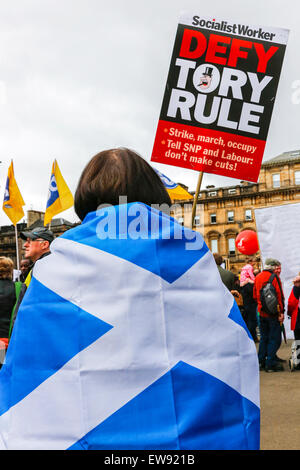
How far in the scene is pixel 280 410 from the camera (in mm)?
5664

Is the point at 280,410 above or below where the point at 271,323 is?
below

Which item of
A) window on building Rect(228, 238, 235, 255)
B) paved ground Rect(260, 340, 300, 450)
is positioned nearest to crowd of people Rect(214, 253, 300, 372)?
paved ground Rect(260, 340, 300, 450)

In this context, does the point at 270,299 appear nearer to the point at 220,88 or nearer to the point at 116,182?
the point at 220,88

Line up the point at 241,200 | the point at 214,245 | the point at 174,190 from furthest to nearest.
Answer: the point at 214,245 < the point at 241,200 < the point at 174,190

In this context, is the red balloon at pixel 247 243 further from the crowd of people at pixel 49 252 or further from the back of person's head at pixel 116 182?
the back of person's head at pixel 116 182

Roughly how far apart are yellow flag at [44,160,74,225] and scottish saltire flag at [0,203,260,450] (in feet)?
34.5

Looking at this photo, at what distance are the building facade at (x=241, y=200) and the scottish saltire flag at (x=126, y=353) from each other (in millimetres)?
53343

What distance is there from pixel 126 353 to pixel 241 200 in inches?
2308

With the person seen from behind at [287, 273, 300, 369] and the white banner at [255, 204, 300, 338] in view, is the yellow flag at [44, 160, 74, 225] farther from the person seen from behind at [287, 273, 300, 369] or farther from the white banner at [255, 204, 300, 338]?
the person seen from behind at [287, 273, 300, 369]

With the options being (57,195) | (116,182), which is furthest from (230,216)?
(116,182)

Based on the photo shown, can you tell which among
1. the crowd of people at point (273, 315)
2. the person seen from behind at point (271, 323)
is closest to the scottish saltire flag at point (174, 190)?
the crowd of people at point (273, 315)

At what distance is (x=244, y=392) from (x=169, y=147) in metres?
3.27

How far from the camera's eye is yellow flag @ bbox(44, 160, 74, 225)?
1203 cm
